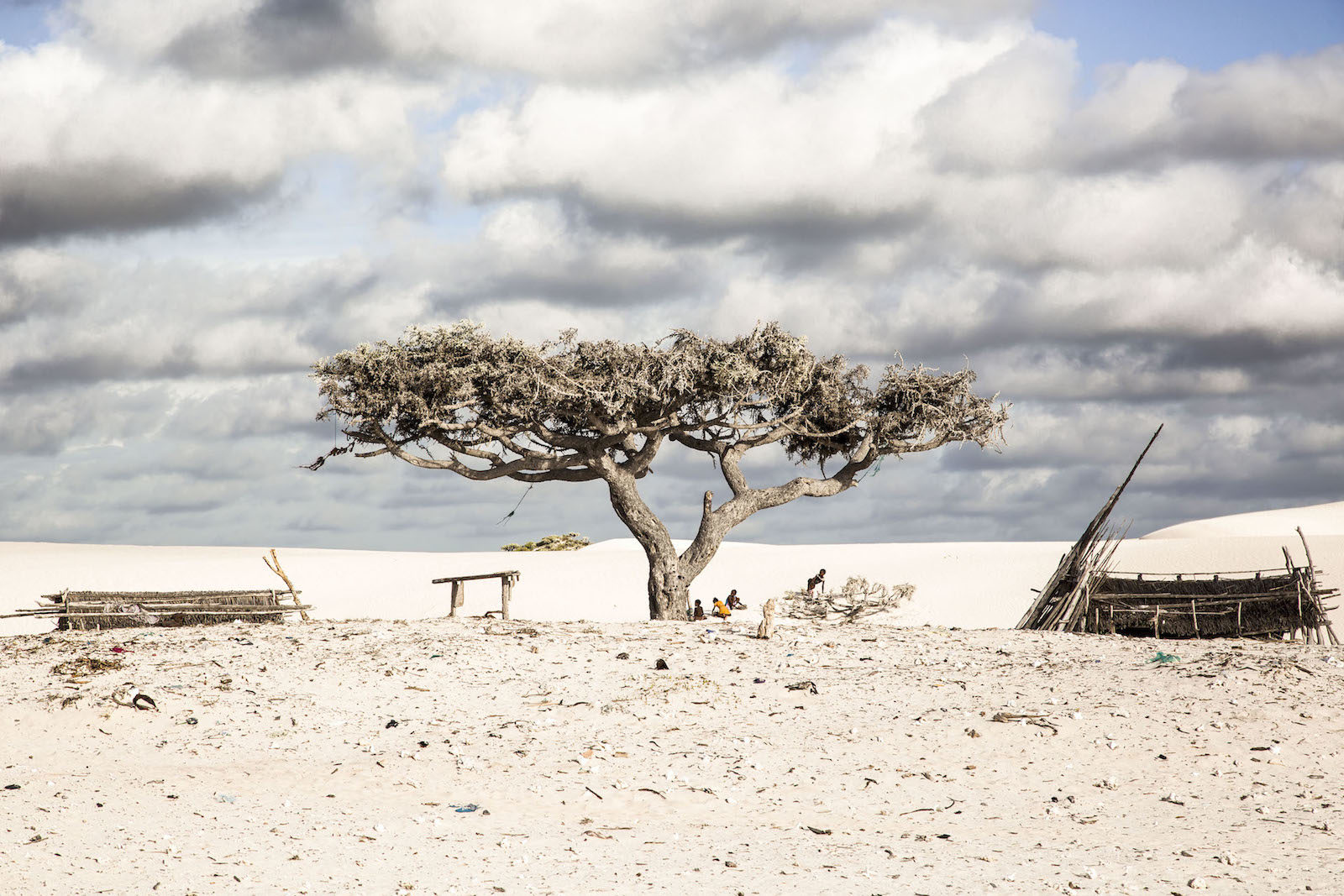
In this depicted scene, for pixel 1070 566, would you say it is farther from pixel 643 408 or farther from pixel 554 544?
pixel 554 544

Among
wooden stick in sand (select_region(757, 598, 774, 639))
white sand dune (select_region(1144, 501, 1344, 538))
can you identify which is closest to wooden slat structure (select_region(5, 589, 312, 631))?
wooden stick in sand (select_region(757, 598, 774, 639))

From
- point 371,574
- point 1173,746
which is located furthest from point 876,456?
point 371,574

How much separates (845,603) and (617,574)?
16511mm

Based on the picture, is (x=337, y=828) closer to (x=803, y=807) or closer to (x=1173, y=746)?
(x=803, y=807)

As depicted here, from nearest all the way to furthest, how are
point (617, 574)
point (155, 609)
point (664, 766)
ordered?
1. point (664, 766)
2. point (155, 609)
3. point (617, 574)

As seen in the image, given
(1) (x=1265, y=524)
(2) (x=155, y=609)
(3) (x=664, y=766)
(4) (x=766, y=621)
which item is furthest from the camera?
(1) (x=1265, y=524)

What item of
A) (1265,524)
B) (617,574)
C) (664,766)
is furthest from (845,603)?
(1265,524)

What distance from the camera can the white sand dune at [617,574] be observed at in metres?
37.4

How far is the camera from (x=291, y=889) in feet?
26.9

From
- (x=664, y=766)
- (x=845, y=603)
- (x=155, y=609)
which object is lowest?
(x=664, y=766)

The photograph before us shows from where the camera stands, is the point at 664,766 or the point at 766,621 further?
the point at 766,621

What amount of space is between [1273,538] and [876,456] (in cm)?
3283

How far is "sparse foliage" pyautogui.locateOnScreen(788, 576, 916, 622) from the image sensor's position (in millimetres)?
26750

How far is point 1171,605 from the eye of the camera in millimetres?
20234
